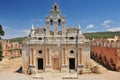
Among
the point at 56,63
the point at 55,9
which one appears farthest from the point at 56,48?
the point at 55,9

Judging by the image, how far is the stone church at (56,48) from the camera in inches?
1252

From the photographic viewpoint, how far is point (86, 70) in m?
31.5

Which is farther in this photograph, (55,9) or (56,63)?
(55,9)

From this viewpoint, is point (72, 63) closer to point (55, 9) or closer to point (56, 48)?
point (56, 48)

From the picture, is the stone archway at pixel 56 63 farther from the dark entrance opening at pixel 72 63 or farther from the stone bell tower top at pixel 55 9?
the stone bell tower top at pixel 55 9

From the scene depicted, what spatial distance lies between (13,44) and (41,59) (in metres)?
34.4

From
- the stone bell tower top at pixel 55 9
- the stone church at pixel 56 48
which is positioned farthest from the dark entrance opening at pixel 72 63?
the stone bell tower top at pixel 55 9

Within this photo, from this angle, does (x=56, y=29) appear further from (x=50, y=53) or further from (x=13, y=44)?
(x=13, y=44)

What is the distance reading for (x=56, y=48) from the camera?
3228cm

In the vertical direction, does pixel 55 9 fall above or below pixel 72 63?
above

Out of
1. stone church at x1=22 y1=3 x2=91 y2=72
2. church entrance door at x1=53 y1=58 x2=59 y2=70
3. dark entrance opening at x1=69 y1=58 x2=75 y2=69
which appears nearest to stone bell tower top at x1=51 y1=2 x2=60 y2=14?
stone church at x1=22 y1=3 x2=91 y2=72

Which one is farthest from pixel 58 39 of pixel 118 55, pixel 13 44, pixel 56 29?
pixel 13 44

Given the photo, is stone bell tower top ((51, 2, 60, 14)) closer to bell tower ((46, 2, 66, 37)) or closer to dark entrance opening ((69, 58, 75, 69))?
bell tower ((46, 2, 66, 37))

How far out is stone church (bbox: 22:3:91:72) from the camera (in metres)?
31.8
